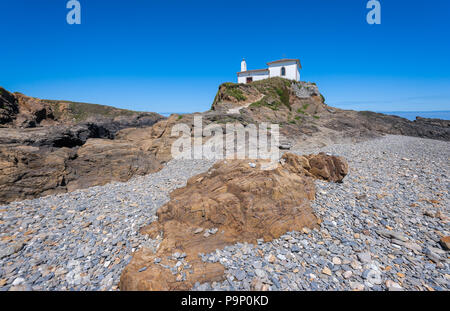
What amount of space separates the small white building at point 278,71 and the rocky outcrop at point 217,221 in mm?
43147

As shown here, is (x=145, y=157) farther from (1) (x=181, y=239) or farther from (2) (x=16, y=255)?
(1) (x=181, y=239)

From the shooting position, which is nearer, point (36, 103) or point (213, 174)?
point (213, 174)

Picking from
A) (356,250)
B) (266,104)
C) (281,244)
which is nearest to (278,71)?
(266,104)

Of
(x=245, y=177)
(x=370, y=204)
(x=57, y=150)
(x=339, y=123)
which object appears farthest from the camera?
(x=339, y=123)

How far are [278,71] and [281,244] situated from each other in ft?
153

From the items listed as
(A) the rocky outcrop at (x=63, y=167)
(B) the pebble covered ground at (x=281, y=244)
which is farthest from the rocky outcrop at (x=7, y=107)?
(B) the pebble covered ground at (x=281, y=244)

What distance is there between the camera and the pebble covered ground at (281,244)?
4410mm

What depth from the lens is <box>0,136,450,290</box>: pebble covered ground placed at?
441 centimetres

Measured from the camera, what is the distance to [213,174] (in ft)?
26.5

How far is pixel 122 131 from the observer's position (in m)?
22.2

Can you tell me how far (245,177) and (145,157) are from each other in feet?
36.1

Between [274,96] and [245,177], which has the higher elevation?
[274,96]

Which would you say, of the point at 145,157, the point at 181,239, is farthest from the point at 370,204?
the point at 145,157

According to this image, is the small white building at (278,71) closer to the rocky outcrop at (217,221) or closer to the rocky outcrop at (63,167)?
the rocky outcrop at (63,167)
